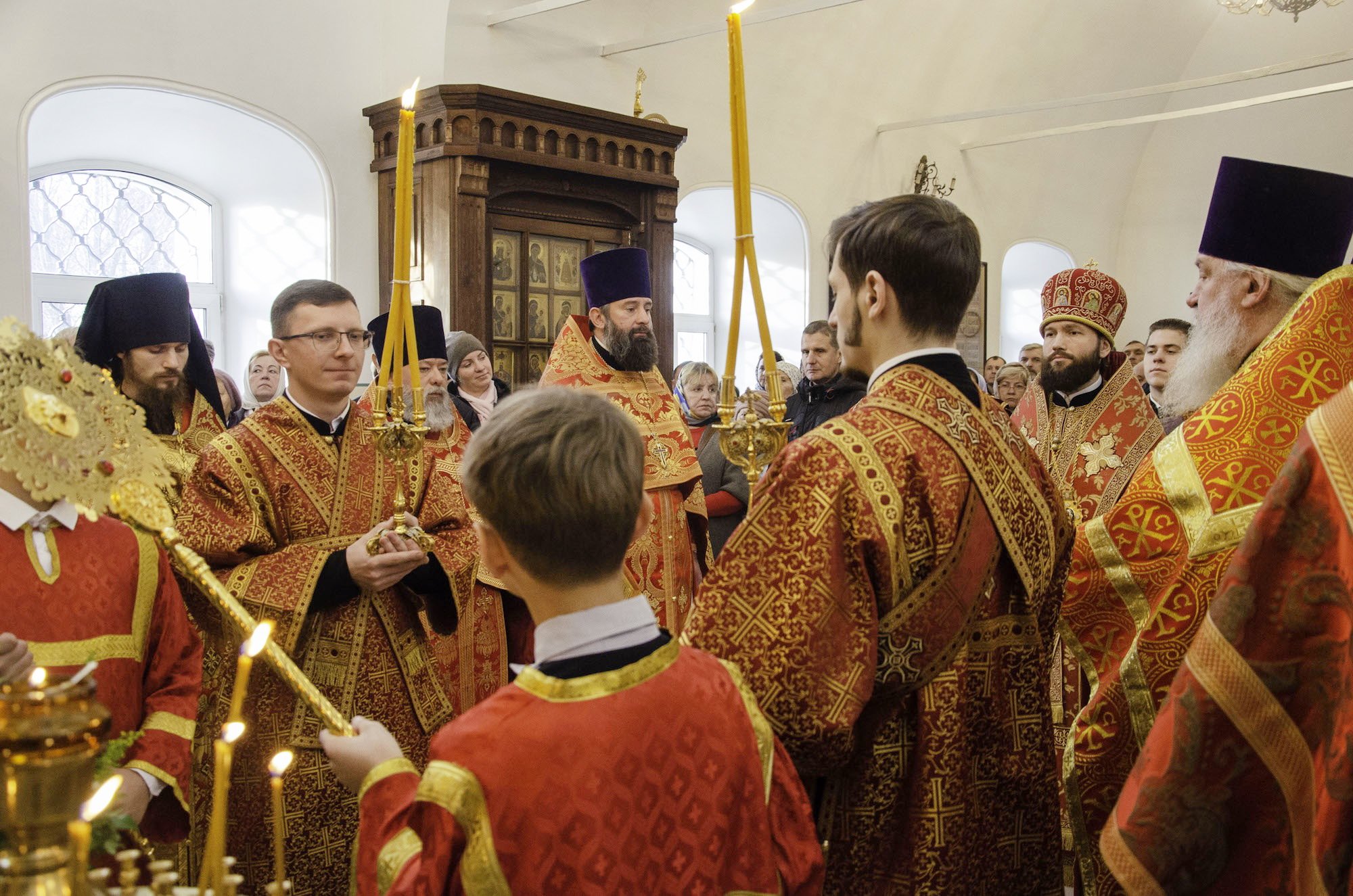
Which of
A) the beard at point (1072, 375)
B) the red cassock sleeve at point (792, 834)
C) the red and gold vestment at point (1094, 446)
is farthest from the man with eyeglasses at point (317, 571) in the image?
the beard at point (1072, 375)

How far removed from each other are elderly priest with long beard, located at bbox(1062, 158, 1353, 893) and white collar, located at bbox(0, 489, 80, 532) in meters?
1.93

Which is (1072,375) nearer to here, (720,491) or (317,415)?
(720,491)

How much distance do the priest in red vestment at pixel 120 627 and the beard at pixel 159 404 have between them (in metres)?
1.43

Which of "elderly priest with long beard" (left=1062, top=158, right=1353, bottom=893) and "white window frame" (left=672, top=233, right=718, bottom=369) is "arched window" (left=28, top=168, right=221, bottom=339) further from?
"elderly priest with long beard" (left=1062, top=158, right=1353, bottom=893)

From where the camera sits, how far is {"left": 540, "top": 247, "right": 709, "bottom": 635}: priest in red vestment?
4340 millimetres

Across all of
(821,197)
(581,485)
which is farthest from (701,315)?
(581,485)

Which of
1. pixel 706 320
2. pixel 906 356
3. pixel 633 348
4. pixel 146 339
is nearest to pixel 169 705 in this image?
pixel 906 356

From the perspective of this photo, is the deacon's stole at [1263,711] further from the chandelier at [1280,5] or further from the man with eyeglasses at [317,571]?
the chandelier at [1280,5]

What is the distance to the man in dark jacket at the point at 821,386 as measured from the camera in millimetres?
5871

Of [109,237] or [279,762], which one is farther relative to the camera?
[109,237]

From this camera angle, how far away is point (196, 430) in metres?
3.78

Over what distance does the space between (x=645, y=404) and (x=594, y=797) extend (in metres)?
3.31

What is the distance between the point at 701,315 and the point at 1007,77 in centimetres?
484

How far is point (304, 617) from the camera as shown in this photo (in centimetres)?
270
